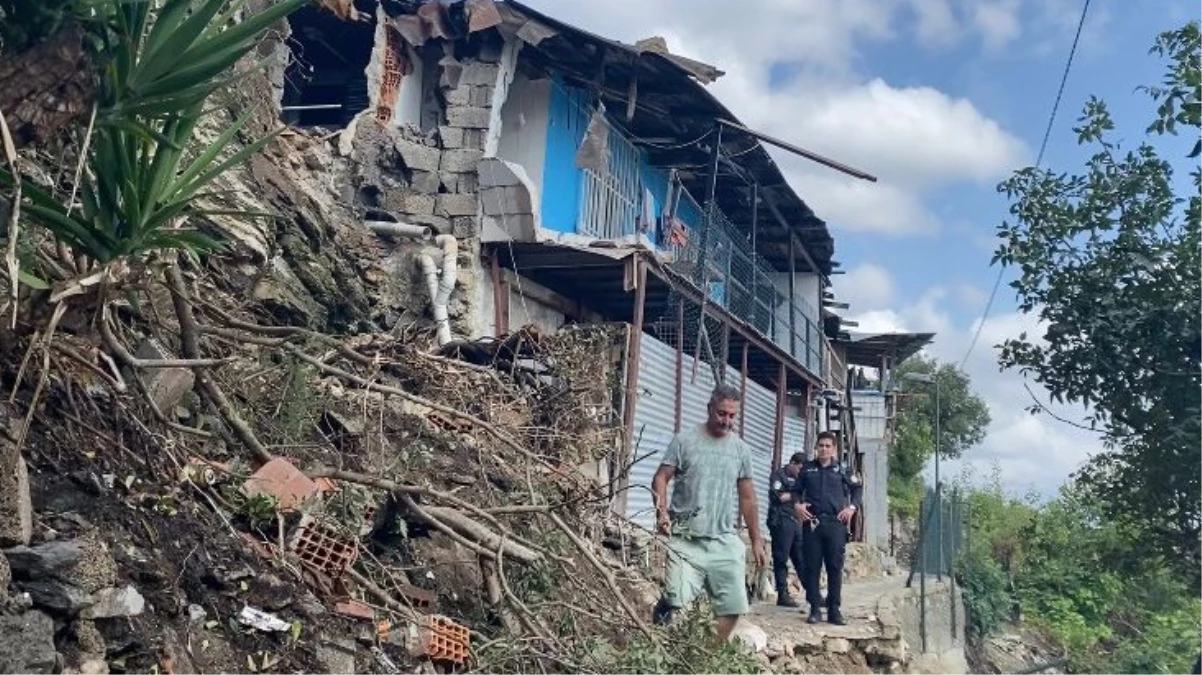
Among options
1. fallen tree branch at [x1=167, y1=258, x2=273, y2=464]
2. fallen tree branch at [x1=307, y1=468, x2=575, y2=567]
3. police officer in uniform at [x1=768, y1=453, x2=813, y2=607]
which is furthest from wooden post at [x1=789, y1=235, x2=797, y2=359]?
fallen tree branch at [x1=167, y1=258, x2=273, y2=464]

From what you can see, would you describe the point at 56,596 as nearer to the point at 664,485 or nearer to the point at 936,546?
the point at 664,485

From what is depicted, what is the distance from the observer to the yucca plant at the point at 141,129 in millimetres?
3229

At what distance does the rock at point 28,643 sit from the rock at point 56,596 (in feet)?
0.23

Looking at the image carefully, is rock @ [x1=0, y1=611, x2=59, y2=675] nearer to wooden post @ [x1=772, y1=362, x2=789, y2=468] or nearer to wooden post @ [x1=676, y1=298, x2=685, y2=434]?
wooden post @ [x1=676, y1=298, x2=685, y2=434]

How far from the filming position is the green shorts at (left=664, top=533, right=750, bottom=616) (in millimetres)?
5617

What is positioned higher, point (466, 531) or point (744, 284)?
point (744, 284)

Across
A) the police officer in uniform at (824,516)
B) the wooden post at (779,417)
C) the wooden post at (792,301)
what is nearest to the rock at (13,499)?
the police officer in uniform at (824,516)

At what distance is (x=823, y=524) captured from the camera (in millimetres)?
8094

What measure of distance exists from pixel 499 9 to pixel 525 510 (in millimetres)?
6587

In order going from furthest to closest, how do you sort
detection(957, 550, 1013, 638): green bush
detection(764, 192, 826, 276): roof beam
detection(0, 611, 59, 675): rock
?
detection(957, 550, 1013, 638): green bush
detection(764, 192, 826, 276): roof beam
detection(0, 611, 59, 675): rock

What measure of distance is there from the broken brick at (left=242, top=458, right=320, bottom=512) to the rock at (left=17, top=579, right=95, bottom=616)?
1220 mm

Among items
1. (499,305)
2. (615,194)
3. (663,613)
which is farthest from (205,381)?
(615,194)

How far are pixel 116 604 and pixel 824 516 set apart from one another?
5.82 metres

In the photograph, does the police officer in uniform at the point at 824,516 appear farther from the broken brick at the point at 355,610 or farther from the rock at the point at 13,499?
the rock at the point at 13,499
